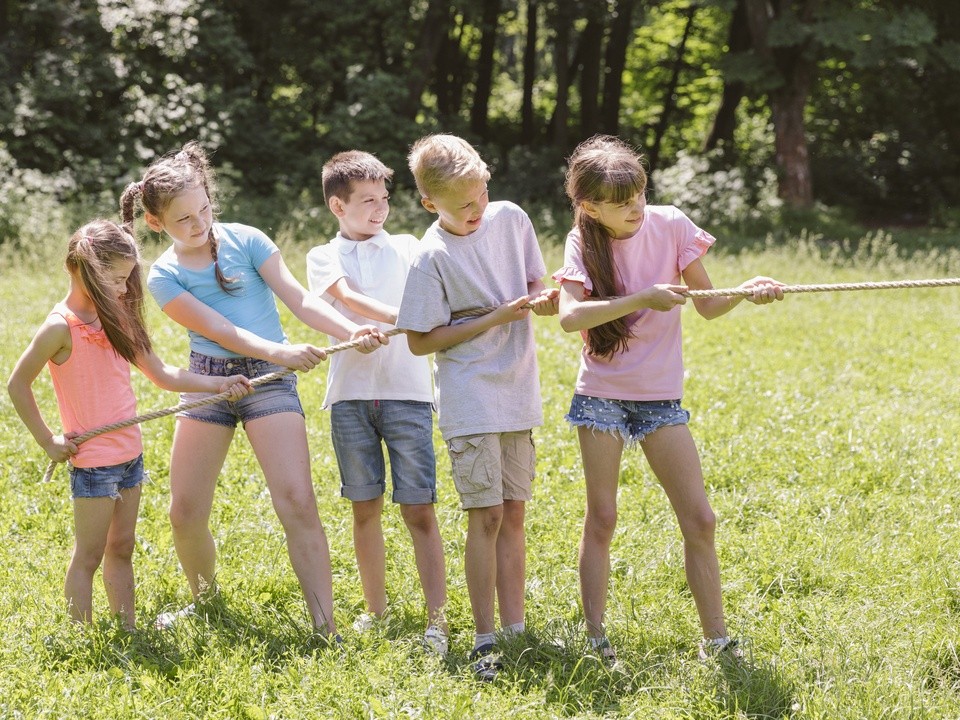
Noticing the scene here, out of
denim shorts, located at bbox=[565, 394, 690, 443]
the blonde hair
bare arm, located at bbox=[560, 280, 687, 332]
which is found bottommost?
denim shorts, located at bbox=[565, 394, 690, 443]

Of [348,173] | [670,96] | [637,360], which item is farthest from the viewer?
[670,96]

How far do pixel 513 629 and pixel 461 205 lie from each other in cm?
161

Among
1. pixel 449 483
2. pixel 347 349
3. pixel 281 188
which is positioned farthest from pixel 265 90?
pixel 347 349

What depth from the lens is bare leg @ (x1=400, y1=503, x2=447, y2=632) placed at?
13.1ft

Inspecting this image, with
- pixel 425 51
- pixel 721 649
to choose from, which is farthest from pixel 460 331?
pixel 425 51

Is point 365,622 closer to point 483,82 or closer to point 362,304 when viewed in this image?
point 362,304

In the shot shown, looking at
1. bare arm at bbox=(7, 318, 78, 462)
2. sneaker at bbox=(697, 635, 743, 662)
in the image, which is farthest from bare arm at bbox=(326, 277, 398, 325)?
sneaker at bbox=(697, 635, 743, 662)

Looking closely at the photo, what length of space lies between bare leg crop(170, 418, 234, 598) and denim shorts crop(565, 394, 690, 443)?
4.71 ft

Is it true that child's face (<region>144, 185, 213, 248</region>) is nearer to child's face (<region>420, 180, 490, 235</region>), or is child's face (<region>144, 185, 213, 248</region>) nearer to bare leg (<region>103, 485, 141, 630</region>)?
child's face (<region>420, 180, 490, 235</region>)

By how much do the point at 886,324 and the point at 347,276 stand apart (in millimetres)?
7774

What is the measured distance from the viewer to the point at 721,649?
379 cm

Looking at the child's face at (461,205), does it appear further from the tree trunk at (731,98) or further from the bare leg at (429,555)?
the tree trunk at (731,98)

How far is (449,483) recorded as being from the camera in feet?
18.6

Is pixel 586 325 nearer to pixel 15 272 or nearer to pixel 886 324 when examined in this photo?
pixel 886 324
